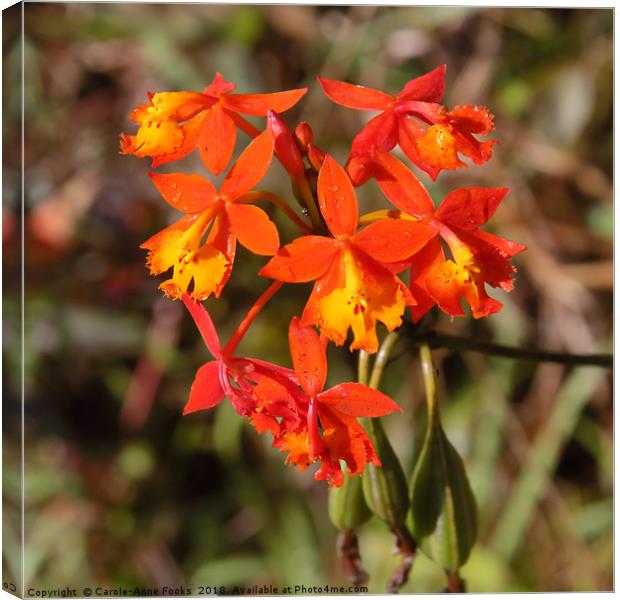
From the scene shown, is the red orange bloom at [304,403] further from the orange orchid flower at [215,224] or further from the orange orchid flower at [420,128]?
the orange orchid flower at [420,128]

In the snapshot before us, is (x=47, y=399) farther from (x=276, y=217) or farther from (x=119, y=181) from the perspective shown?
(x=276, y=217)

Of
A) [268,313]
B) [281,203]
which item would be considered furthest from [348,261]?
[268,313]

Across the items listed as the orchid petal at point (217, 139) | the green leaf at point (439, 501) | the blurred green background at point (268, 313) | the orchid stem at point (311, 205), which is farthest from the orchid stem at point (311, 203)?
the blurred green background at point (268, 313)

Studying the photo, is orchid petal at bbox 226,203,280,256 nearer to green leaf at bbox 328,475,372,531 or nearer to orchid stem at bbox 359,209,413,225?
orchid stem at bbox 359,209,413,225

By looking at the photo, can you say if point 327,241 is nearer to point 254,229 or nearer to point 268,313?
point 254,229

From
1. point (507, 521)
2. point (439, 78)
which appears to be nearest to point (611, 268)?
point (507, 521)

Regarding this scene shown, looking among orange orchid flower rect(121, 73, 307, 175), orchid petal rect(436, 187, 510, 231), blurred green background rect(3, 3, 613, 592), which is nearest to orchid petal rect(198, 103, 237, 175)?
orange orchid flower rect(121, 73, 307, 175)
